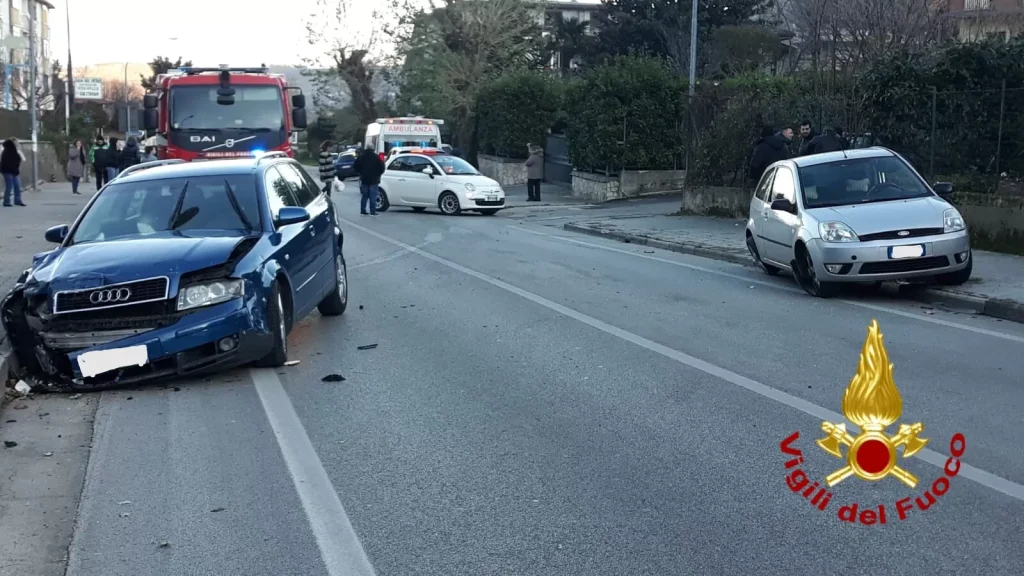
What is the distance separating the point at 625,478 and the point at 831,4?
25.3 metres

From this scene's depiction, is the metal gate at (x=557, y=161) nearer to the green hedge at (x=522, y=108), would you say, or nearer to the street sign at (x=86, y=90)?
the green hedge at (x=522, y=108)

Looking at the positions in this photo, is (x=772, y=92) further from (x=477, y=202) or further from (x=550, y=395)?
(x=550, y=395)

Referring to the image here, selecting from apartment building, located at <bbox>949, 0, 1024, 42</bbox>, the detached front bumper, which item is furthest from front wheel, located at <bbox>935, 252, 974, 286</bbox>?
apartment building, located at <bbox>949, 0, 1024, 42</bbox>

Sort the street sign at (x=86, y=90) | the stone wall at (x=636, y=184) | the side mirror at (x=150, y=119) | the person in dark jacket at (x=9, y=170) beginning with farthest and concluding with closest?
the street sign at (x=86, y=90)
the stone wall at (x=636, y=184)
the person in dark jacket at (x=9, y=170)
the side mirror at (x=150, y=119)

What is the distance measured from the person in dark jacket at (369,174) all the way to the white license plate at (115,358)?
20.6 m

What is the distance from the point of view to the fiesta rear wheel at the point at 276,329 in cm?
896

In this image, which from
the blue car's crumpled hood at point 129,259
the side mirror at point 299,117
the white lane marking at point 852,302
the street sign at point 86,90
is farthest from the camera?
the street sign at point 86,90

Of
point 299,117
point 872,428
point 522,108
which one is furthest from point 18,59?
point 872,428

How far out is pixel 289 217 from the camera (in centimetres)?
978

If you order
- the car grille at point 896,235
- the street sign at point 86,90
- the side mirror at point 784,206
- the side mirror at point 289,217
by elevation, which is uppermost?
the street sign at point 86,90

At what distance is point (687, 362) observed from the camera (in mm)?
9219

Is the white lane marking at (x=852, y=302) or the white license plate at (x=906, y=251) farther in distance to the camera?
the white license plate at (x=906, y=251)

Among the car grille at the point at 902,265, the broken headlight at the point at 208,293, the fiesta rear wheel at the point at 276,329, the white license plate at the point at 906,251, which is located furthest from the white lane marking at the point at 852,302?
the broken headlight at the point at 208,293

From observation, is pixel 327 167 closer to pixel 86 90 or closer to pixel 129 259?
pixel 86 90
